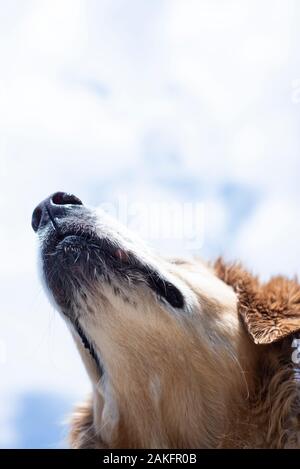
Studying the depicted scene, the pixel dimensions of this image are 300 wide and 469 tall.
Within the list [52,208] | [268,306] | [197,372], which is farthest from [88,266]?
[268,306]

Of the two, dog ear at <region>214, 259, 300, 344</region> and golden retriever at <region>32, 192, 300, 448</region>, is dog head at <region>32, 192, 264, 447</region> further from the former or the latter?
dog ear at <region>214, 259, 300, 344</region>

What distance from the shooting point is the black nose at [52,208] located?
4.90 metres

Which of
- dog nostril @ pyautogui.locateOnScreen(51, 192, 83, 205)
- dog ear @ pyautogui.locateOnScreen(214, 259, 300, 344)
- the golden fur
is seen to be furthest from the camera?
dog nostril @ pyautogui.locateOnScreen(51, 192, 83, 205)

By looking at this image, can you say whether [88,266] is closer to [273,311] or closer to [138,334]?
[138,334]

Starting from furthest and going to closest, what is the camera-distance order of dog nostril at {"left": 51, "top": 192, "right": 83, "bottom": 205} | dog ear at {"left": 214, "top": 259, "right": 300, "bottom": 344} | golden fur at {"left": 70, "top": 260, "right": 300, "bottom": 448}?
dog nostril at {"left": 51, "top": 192, "right": 83, "bottom": 205} < dog ear at {"left": 214, "top": 259, "right": 300, "bottom": 344} < golden fur at {"left": 70, "top": 260, "right": 300, "bottom": 448}

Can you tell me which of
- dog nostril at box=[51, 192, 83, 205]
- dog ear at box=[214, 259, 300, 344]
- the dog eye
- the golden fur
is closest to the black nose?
dog nostril at box=[51, 192, 83, 205]

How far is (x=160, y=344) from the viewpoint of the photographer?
4781 millimetres

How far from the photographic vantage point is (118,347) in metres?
4.79

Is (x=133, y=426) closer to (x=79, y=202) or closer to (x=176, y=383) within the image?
(x=176, y=383)

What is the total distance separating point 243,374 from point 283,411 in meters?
0.36

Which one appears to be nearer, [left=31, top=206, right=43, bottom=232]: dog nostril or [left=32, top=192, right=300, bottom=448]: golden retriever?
[left=32, top=192, right=300, bottom=448]: golden retriever

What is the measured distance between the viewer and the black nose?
4898mm

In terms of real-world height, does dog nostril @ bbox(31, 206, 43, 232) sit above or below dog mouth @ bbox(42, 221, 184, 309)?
above

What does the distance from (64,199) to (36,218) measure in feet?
0.73
